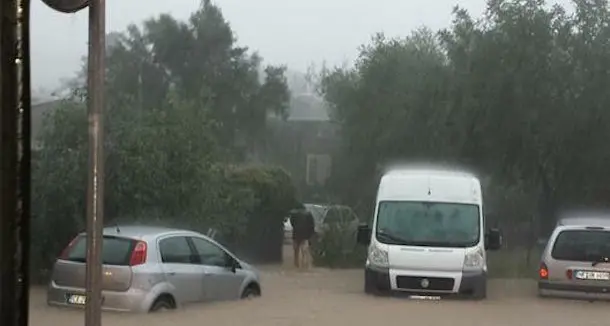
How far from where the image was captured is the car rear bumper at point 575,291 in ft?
50.0

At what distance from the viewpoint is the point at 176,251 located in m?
13.1

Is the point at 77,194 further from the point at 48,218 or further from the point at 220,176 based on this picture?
the point at 220,176

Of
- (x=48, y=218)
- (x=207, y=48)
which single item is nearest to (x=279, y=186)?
(x=207, y=48)

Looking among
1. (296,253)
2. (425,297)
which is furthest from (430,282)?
(296,253)

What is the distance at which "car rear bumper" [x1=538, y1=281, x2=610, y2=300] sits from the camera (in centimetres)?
1524

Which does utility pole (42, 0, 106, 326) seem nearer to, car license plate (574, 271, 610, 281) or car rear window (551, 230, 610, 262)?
car license plate (574, 271, 610, 281)

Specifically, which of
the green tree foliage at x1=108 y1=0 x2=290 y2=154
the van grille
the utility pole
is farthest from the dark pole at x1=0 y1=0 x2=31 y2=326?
the green tree foliage at x1=108 y1=0 x2=290 y2=154

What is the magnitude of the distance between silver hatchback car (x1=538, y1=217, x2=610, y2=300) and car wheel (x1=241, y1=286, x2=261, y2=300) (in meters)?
4.55

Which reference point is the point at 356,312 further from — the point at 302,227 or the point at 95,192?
the point at 302,227

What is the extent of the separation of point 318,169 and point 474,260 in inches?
575

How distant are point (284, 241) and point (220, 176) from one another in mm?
5380

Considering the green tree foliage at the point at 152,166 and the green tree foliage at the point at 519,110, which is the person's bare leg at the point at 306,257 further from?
the green tree foliage at the point at 519,110

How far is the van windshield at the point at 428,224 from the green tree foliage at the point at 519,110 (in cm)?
834

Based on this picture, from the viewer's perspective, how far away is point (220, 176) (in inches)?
802
